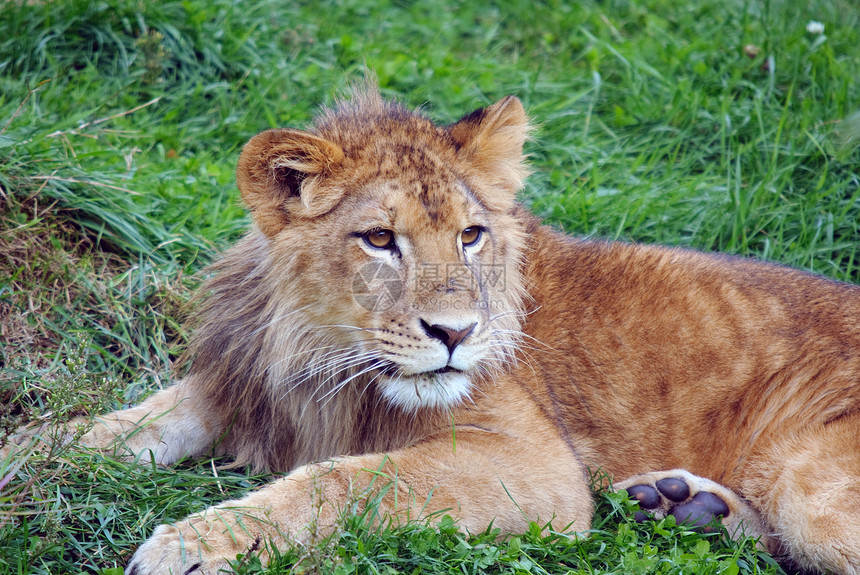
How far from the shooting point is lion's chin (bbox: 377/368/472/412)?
3.64m

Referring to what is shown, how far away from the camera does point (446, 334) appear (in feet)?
11.5

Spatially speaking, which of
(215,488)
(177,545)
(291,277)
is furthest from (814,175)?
(177,545)

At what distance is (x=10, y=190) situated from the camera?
5082 mm

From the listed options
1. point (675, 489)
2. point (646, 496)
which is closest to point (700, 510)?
point (675, 489)

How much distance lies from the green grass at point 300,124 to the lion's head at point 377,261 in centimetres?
64

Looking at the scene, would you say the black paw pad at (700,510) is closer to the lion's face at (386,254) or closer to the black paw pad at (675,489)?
the black paw pad at (675,489)

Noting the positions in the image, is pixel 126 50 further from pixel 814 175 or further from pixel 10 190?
pixel 814 175

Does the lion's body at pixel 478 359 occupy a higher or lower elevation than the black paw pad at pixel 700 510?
higher

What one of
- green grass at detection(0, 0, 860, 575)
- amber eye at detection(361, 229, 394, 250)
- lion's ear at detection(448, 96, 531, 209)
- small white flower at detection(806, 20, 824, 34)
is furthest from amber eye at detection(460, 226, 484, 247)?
small white flower at detection(806, 20, 824, 34)

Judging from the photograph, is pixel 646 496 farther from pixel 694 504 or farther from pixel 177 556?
pixel 177 556

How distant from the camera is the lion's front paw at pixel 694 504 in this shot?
159 inches

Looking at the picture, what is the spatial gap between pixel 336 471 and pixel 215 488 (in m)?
0.81

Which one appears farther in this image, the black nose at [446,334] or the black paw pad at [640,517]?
the black paw pad at [640,517]

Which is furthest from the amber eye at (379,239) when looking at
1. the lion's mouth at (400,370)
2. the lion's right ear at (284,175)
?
the lion's mouth at (400,370)
